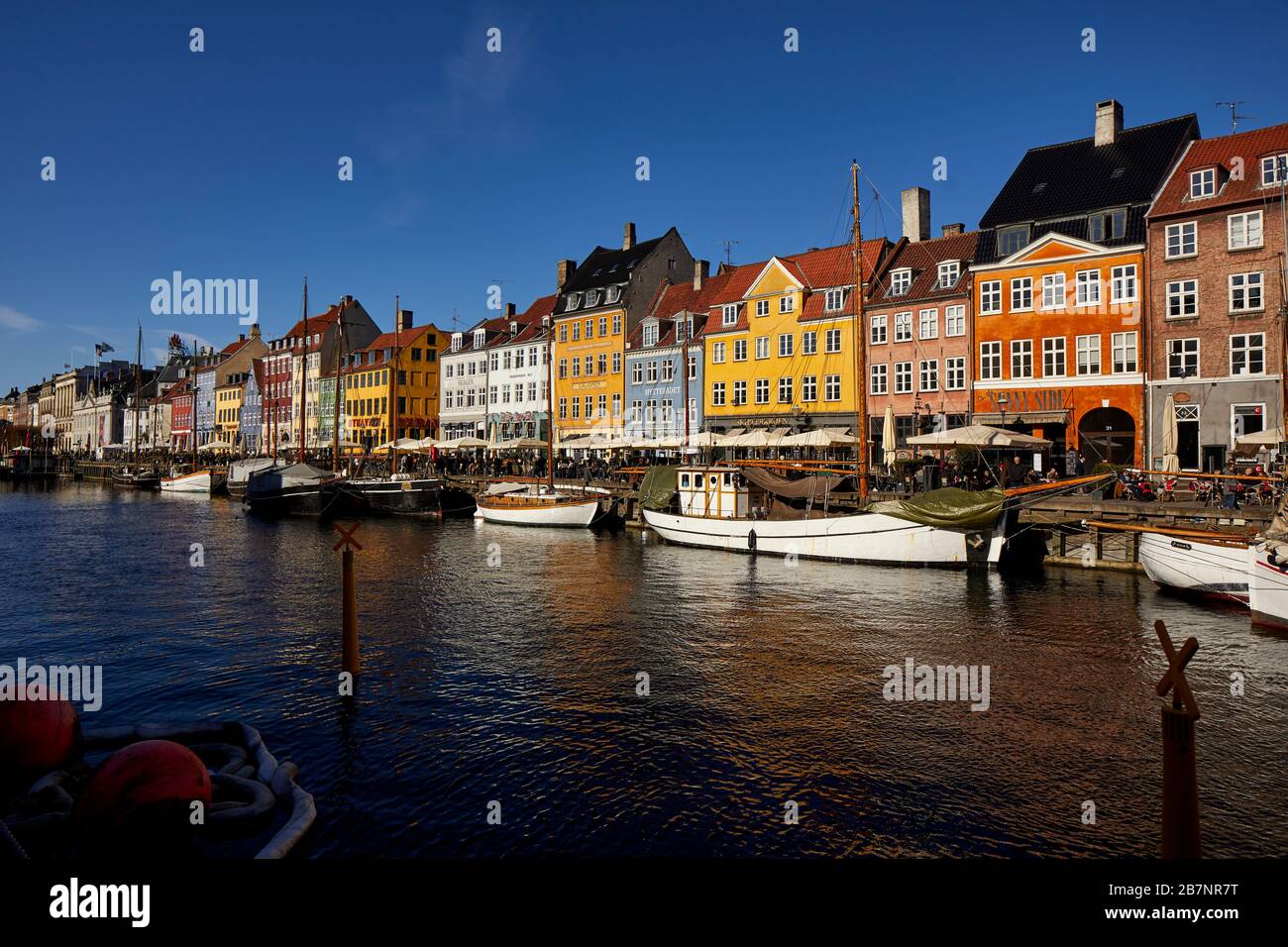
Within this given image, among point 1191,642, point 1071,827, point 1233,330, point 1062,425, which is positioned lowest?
point 1071,827

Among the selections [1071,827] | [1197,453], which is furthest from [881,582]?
[1197,453]

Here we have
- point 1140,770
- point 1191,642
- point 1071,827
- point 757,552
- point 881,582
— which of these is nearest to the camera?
point 1191,642

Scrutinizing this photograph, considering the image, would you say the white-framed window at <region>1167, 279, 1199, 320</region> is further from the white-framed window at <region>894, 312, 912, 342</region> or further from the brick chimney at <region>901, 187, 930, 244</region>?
the brick chimney at <region>901, 187, 930, 244</region>

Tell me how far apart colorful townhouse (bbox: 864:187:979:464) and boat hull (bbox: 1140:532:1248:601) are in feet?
67.7

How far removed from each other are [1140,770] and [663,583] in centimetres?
1838

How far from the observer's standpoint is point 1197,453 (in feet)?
128

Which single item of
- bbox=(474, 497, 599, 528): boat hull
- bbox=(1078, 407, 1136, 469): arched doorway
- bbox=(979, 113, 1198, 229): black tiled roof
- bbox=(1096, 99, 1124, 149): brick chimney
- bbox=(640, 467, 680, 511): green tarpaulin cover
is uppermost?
bbox=(1096, 99, 1124, 149): brick chimney

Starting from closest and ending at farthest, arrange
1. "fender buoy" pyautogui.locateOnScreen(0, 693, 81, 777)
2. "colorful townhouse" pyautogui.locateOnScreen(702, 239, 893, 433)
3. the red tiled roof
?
"fender buoy" pyautogui.locateOnScreen(0, 693, 81, 777), the red tiled roof, "colorful townhouse" pyautogui.locateOnScreen(702, 239, 893, 433)

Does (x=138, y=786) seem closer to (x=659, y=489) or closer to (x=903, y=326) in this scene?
(x=659, y=489)

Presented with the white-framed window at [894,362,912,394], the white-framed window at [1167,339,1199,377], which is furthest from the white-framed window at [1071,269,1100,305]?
the white-framed window at [894,362,912,394]

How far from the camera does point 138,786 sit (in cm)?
812

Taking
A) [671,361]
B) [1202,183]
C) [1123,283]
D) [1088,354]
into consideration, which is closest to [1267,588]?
[1088,354]

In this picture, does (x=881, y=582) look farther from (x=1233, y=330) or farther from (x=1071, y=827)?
(x=1233, y=330)

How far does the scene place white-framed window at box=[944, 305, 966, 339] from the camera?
4806 cm
